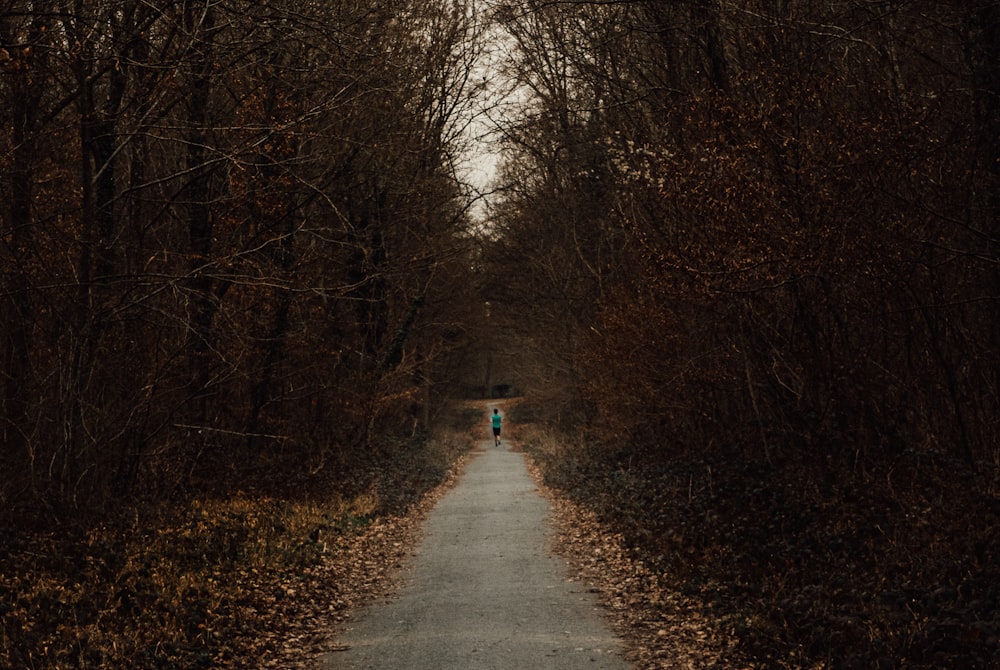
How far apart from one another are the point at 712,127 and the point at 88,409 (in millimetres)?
8525

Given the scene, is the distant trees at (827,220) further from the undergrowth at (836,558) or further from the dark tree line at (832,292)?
the undergrowth at (836,558)

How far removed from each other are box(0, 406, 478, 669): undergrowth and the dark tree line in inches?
187

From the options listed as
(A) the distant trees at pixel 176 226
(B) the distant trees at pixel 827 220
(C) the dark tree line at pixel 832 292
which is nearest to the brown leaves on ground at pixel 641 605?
(C) the dark tree line at pixel 832 292

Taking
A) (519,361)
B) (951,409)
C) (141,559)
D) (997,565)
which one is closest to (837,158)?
(951,409)

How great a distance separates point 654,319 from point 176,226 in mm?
8329

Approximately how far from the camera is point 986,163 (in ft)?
33.8

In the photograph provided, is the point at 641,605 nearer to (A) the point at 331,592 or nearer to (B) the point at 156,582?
(A) the point at 331,592

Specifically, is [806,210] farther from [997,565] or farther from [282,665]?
[282,665]

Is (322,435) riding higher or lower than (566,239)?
lower

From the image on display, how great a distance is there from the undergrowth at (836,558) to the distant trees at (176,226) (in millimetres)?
5409

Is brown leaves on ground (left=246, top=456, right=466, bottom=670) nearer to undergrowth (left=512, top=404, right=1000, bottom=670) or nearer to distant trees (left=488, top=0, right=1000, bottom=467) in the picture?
undergrowth (left=512, top=404, right=1000, bottom=670)

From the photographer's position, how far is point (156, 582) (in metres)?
10.2

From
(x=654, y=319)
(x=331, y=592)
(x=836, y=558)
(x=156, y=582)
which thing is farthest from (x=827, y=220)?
(x=156, y=582)

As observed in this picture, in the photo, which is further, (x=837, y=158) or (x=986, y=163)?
(x=837, y=158)
